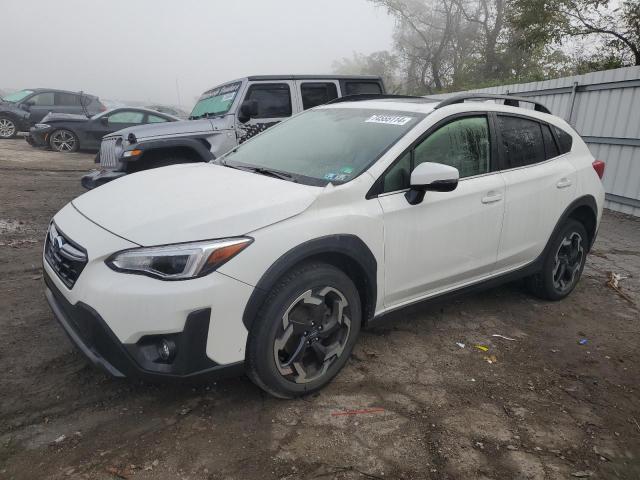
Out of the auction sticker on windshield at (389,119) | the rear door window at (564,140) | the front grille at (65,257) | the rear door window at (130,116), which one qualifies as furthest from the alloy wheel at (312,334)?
the rear door window at (130,116)

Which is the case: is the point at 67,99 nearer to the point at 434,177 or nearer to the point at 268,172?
the point at 268,172

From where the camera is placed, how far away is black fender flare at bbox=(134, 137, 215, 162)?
19.1 ft

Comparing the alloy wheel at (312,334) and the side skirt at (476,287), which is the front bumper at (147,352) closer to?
the alloy wheel at (312,334)

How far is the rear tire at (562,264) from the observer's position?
415 centimetres

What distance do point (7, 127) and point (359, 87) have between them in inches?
528

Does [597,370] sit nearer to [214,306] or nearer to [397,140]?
[397,140]

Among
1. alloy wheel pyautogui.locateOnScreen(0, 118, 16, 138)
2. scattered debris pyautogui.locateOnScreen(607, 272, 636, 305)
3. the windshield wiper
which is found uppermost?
the windshield wiper

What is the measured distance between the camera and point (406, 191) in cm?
299

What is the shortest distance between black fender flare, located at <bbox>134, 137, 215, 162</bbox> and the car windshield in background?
236 centimetres

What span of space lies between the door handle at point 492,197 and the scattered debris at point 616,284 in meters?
2.07

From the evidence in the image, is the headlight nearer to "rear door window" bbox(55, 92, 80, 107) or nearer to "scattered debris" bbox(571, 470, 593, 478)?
"scattered debris" bbox(571, 470, 593, 478)

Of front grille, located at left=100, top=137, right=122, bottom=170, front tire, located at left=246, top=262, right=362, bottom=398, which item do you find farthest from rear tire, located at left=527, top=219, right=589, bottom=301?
front grille, located at left=100, top=137, right=122, bottom=170

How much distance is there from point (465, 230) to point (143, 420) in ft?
7.47

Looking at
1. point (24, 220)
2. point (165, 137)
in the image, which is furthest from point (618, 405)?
point (24, 220)
